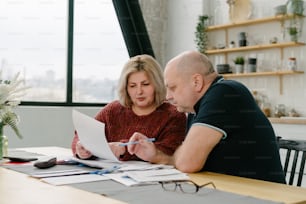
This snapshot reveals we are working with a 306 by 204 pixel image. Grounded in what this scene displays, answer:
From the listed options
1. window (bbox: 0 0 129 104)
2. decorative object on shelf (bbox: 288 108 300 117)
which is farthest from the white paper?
decorative object on shelf (bbox: 288 108 300 117)

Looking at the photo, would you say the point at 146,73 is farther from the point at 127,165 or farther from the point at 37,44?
the point at 37,44

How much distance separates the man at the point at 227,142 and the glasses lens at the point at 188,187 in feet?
0.79

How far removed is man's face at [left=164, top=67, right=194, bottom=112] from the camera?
178 centimetres

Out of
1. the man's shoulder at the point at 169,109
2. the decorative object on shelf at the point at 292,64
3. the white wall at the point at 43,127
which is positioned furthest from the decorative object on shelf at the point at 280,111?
the man's shoulder at the point at 169,109

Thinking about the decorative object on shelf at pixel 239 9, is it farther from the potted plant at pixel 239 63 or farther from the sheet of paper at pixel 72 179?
the sheet of paper at pixel 72 179

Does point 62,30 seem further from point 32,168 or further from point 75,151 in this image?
point 32,168

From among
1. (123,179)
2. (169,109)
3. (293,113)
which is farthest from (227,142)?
(293,113)

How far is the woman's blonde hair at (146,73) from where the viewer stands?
2.07 m

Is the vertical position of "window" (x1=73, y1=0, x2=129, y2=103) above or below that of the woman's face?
above

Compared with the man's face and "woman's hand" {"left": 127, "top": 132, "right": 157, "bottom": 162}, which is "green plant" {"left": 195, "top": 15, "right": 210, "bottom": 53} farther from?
"woman's hand" {"left": 127, "top": 132, "right": 157, "bottom": 162}

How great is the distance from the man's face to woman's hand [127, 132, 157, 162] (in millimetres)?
233

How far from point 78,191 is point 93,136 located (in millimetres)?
493

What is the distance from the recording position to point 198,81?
5.79 feet

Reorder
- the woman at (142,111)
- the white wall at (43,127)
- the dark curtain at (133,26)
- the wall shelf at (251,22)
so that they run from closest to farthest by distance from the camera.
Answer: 1. the woman at (142,111)
2. the white wall at (43,127)
3. the wall shelf at (251,22)
4. the dark curtain at (133,26)
